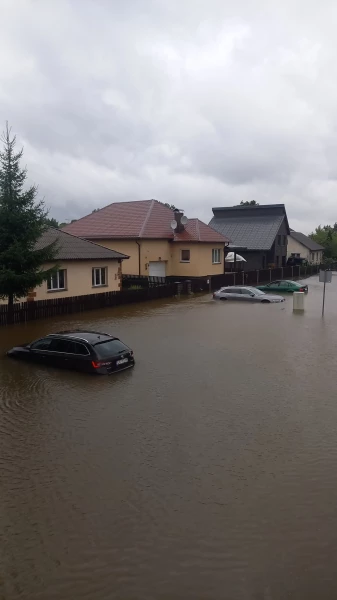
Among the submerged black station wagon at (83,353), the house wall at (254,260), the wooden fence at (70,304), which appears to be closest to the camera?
the submerged black station wagon at (83,353)

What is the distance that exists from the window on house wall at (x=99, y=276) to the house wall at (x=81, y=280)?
230mm

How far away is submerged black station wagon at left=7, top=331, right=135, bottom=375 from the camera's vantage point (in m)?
14.2

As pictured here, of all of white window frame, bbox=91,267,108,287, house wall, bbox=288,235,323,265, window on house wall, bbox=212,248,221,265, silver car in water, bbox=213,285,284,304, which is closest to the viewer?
white window frame, bbox=91,267,108,287

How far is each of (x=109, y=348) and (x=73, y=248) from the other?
1567 cm

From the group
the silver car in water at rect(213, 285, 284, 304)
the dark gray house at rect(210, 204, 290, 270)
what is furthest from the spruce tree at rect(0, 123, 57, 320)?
the dark gray house at rect(210, 204, 290, 270)

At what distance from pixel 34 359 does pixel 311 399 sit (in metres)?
8.54

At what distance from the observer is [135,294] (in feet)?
102

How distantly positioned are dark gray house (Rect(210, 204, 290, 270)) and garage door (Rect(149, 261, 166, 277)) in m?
15.7

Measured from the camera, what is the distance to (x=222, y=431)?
10188 mm

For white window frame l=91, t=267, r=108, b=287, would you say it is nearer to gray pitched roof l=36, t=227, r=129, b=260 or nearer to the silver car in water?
gray pitched roof l=36, t=227, r=129, b=260

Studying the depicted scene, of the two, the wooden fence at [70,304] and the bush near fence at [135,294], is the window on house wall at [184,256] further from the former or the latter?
the wooden fence at [70,304]

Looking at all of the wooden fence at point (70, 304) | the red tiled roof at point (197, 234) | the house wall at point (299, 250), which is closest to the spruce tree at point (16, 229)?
the wooden fence at point (70, 304)

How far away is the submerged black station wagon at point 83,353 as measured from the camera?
46.6ft

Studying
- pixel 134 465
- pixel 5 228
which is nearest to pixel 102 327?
pixel 5 228
